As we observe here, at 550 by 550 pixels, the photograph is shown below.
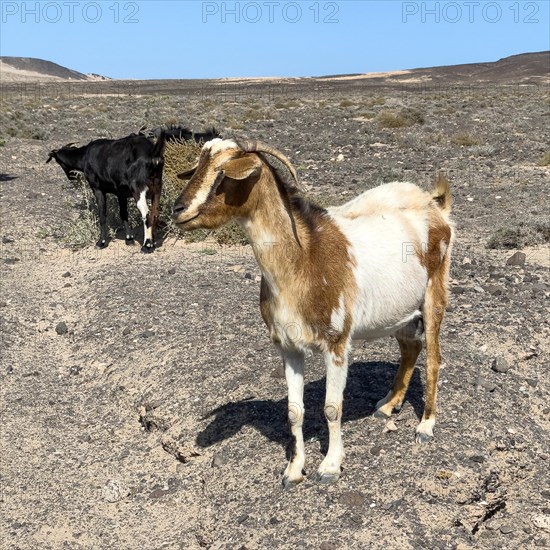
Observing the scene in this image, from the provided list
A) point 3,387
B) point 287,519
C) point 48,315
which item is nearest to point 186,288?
point 48,315

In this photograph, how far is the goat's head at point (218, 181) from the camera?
149 inches

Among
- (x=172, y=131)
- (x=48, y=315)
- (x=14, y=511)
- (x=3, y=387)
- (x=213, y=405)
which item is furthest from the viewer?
(x=172, y=131)

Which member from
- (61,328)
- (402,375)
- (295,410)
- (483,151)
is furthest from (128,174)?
(483,151)

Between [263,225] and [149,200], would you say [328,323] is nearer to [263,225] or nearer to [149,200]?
[263,225]

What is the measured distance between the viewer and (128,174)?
10.9 m

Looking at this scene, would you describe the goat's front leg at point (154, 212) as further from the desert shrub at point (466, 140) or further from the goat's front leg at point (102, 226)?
the desert shrub at point (466, 140)

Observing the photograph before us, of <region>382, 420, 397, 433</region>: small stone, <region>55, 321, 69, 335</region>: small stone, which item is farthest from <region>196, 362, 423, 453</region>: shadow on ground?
<region>55, 321, 69, 335</region>: small stone

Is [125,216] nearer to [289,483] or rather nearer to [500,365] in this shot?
[500,365]

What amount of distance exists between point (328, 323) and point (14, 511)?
2.74 m

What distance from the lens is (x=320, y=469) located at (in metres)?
4.63

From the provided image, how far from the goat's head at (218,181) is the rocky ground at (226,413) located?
1923 millimetres

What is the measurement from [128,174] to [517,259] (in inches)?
224

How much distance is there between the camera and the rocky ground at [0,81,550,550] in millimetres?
4496

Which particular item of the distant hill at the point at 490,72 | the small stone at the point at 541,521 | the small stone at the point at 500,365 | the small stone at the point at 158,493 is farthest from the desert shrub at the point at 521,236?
the distant hill at the point at 490,72
